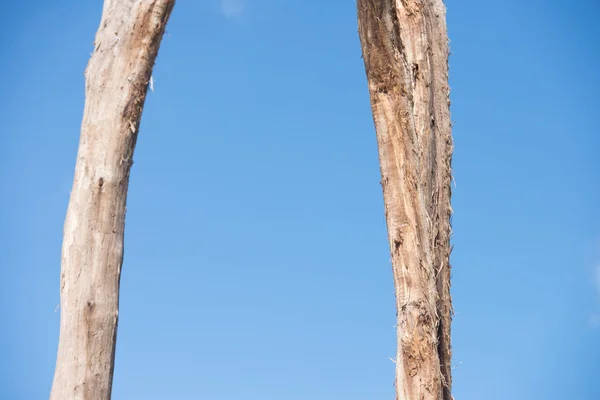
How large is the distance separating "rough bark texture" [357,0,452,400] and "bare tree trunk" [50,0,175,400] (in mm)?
1825

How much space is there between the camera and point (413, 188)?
19.5ft

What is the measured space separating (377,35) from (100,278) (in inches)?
114

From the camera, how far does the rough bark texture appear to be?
562 cm

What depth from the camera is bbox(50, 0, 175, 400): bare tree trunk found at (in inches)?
173

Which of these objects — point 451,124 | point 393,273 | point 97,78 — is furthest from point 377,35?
point 97,78

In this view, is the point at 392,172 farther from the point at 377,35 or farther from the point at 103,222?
the point at 103,222

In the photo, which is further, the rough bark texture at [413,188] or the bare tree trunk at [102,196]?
the rough bark texture at [413,188]

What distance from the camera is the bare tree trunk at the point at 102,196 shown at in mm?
4406

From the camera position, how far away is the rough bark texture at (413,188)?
5625 millimetres

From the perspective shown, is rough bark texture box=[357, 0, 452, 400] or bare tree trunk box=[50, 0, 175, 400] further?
rough bark texture box=[357, 0, 452, 400]

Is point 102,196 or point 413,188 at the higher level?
point 413,188

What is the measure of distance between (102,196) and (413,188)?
2.47 m

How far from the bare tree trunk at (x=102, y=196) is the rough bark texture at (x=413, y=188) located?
5.99 feet

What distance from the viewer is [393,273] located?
19.2 feet
